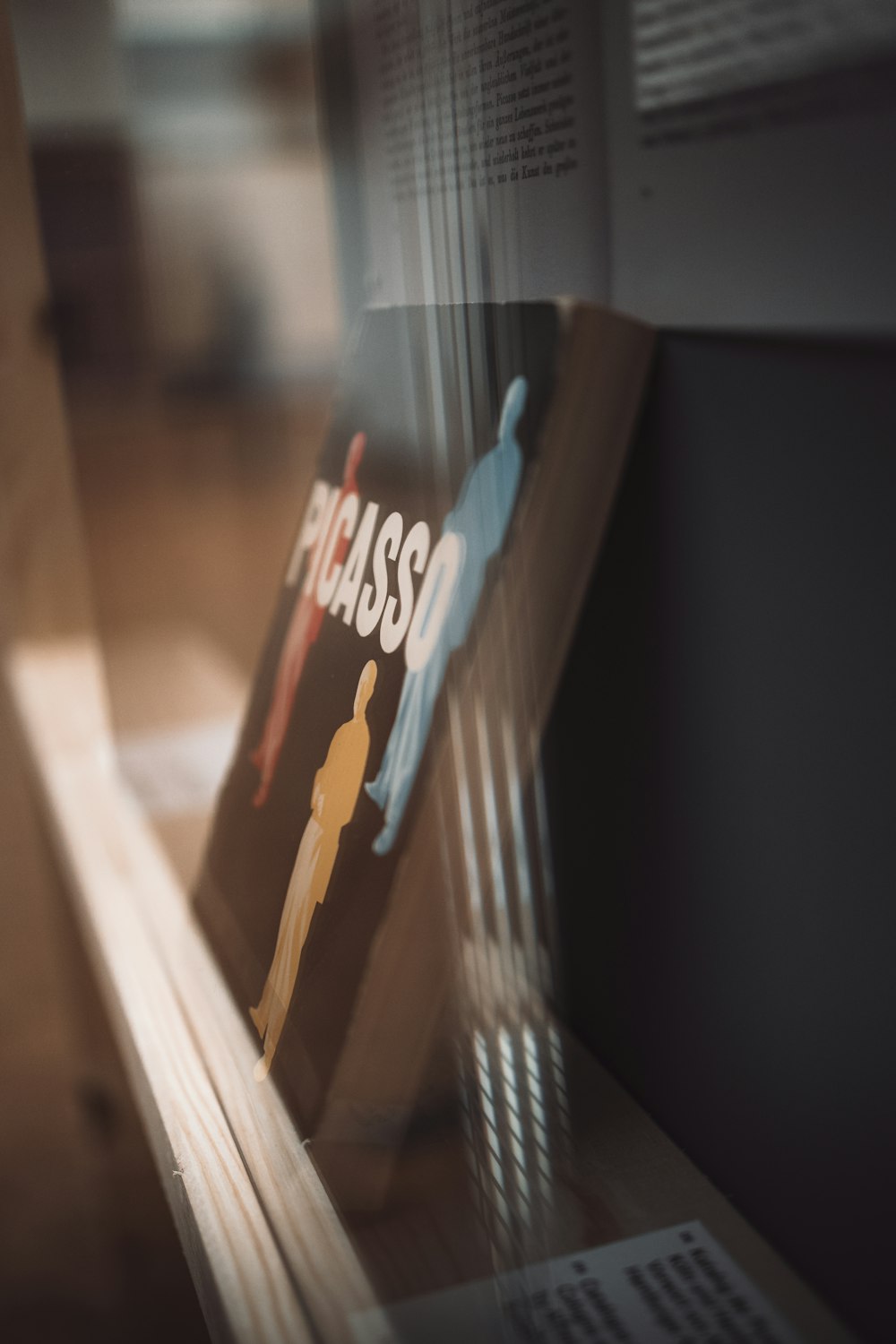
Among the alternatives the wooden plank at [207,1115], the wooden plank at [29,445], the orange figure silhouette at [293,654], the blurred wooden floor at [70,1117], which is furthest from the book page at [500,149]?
the blurred wooden floor at [70,1117]

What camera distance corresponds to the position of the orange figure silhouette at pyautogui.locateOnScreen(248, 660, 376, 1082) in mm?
458

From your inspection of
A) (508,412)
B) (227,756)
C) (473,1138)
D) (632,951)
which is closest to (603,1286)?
(473,1138)

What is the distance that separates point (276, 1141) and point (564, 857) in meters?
0.17

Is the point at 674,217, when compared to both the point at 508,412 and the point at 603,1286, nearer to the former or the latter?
the point at 508,412

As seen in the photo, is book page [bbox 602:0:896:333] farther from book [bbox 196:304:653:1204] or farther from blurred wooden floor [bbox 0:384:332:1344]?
blurred wooden floor [bbox 0:384:332:1344]

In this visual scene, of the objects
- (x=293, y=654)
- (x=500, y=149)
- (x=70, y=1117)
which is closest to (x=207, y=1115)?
(x=293, y=654)

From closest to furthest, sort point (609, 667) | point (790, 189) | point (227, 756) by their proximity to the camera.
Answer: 1. point (790, 189)
2. point (609, 667)
3. point (227, 756)

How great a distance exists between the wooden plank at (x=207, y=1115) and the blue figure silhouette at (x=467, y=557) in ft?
0.42

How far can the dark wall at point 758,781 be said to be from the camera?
0.36m

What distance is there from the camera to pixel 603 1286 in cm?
36

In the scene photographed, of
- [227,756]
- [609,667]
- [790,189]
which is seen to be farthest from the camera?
[227,756]

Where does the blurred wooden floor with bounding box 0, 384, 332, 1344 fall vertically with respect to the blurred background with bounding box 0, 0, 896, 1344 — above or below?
below

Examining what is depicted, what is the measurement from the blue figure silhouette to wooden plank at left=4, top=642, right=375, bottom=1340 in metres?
0.13

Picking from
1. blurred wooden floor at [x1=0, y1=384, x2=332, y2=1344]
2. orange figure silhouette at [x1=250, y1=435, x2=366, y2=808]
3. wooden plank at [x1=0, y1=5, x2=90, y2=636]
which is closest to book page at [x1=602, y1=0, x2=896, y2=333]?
orange figure silhouette at [x1=250, y1=435, x2=366, y2=808]
